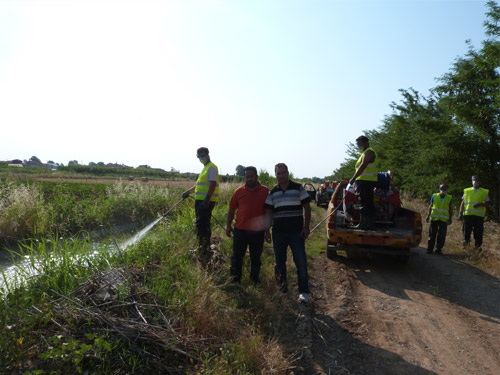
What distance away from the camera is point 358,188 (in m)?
7.05

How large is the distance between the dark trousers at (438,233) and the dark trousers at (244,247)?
231 inches

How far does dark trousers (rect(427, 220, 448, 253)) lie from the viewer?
891cm

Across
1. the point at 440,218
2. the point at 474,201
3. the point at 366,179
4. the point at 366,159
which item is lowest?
the point at 440,218

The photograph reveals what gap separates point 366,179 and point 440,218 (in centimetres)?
338

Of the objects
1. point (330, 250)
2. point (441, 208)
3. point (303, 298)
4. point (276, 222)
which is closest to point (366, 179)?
point (330, 250)

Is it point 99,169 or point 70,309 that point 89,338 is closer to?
point 70,309

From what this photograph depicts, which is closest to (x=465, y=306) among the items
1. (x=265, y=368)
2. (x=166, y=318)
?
(x=265, y=368)

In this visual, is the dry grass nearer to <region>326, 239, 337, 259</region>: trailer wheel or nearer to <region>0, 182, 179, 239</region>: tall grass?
<region>326, 239, 337, 259</region>: trailer wheel

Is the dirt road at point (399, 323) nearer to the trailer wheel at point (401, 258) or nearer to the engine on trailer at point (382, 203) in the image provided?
the trailer wheel at point (401, 258)

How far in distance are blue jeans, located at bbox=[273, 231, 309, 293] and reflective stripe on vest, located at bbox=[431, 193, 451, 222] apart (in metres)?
5.52

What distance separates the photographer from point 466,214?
8.85 meters

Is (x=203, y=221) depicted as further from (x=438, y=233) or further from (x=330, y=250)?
(x=438, y=233)

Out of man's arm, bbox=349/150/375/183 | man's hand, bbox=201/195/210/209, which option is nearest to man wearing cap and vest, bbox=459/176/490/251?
man's arm, bbox=349/150/375/183

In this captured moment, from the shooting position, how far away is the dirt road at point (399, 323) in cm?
363
